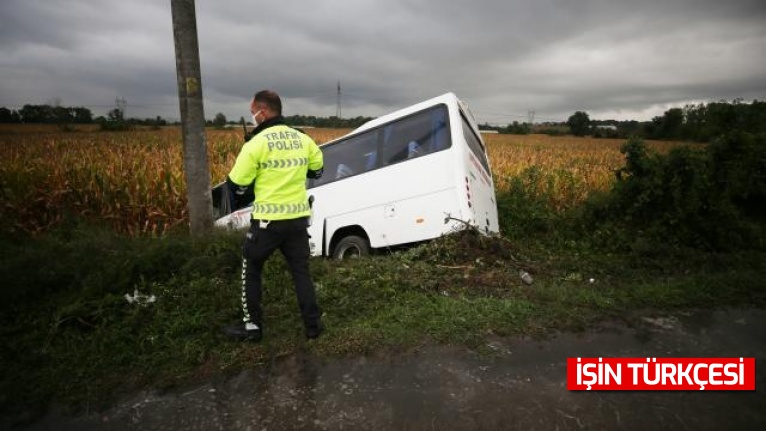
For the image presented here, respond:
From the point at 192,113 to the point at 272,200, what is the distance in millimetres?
2337

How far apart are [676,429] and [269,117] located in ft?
11.2

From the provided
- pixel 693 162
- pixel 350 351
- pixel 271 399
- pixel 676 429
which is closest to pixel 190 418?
pixel 271 399

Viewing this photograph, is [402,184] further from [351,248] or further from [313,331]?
[313,331]

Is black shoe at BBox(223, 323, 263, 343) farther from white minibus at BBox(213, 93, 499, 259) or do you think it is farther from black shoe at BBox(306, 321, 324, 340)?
white minibus at BBox(213, 93, 499, 259)

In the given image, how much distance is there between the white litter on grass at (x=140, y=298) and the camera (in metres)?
3.81

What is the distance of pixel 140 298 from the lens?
3873mm

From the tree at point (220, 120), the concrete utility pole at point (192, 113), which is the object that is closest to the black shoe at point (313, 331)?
the concrete utility pole at point (192, 113)

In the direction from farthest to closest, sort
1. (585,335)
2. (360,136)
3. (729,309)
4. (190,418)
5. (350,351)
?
(360,136)
(729,309)
(585,335)
(350,351)
(190,418)

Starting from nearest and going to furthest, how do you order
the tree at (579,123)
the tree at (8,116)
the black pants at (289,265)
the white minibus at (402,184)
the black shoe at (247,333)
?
the black pants at (289,265) < the black shoe at (247,333) < the white minibus at (402,184) < the tree at (8,116) < the tree at (579,123)

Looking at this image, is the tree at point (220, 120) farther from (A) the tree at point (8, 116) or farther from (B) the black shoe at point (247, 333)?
(B) the black shoe at point (247, 333)

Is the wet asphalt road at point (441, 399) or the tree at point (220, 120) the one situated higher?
the tree at point (220, 120)

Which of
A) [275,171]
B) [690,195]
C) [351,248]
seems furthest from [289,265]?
[690,195]

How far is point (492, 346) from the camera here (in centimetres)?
323

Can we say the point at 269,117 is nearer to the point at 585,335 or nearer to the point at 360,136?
the point at 360,136
